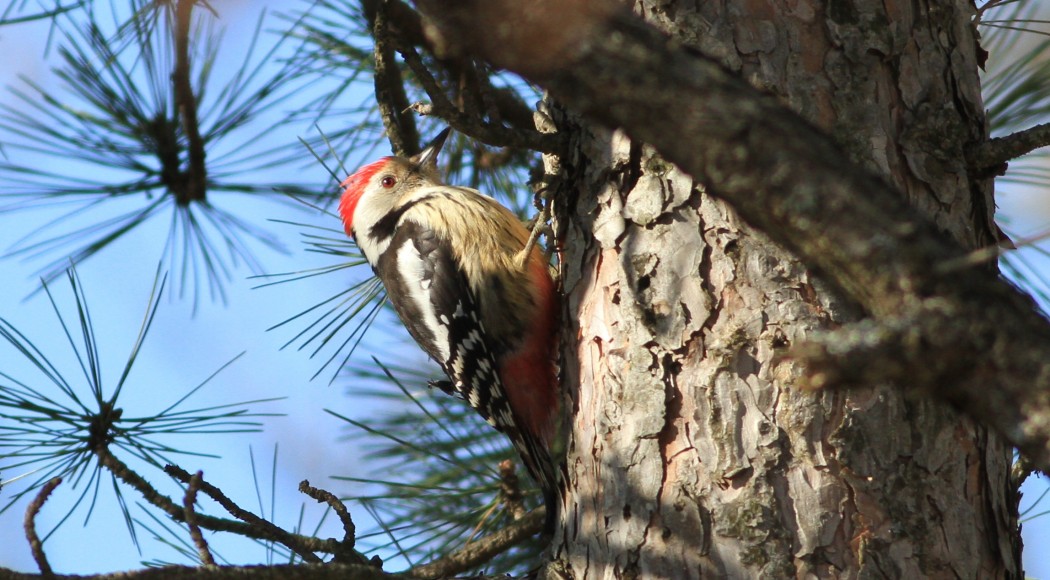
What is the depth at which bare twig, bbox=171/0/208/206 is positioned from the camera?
3.13 metres

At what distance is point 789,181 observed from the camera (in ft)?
3.59

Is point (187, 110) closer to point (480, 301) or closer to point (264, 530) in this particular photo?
point (480, 301)

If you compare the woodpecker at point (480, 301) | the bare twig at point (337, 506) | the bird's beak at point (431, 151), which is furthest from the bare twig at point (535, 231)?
the bare twig at point (337, 506)

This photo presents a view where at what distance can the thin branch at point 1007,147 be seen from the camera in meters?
2.15

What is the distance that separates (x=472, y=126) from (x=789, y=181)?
1340 mm

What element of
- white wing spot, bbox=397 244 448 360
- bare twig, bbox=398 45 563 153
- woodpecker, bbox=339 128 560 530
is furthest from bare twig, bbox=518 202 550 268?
white wing spot, bbox=397 244 448 360

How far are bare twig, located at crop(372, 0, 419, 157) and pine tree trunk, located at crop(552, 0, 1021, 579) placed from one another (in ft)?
2.33

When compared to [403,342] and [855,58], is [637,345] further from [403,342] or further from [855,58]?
[403,342]

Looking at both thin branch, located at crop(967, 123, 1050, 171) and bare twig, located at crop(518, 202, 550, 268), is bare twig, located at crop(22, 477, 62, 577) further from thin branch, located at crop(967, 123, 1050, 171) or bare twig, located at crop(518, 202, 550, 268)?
thin branch, located at crop(967, 123, 1050, 171)

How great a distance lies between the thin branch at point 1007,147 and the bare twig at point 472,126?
1016 mm

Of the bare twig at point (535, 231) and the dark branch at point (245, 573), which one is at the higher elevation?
the bare twig at point (535, 231)

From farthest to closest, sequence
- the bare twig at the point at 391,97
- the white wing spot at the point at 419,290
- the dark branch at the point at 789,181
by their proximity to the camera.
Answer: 1. the white wing spot at the point at 419,290
2. the bare twig at the point at 391,97
3. the dark branch at the point at 789,181

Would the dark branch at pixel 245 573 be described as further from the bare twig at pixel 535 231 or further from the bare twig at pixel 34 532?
the bare twig at pixel 535 231

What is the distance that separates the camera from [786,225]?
3.64 ft
